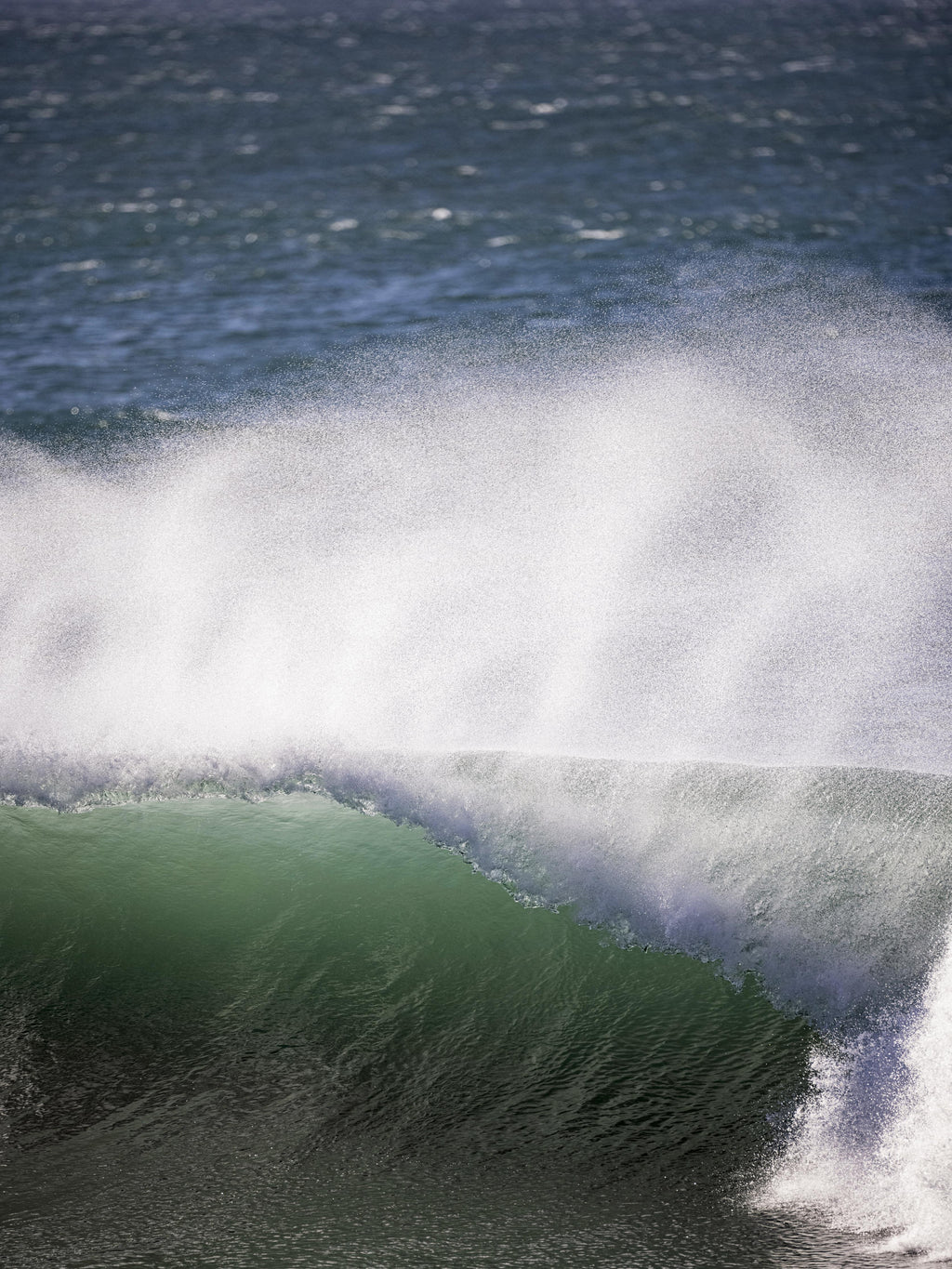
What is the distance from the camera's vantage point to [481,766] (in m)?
3.04

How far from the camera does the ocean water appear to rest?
2.25 meters

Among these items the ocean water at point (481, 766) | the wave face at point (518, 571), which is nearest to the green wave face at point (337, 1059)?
the ocean water at point (481, 766)

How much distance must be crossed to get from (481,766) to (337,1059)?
765mm

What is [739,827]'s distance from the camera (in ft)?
9.23

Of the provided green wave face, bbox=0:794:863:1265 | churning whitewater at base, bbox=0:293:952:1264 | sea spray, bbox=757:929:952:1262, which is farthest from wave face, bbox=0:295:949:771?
sea spray, bbox=757:929:952:1262

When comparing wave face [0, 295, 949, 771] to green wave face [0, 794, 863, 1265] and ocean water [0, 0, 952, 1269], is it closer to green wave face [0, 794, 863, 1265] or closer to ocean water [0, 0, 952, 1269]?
ocean water [0, 0, 952, 1269]

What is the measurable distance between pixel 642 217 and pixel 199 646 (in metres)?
4.85

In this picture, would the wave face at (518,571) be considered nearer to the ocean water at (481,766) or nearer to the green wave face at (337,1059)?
the ocean water at (481,766)

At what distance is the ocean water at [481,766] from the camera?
2252mm

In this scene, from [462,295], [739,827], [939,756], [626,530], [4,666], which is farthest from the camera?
[462,295]

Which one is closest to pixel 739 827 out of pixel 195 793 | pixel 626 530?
pixel 195 793

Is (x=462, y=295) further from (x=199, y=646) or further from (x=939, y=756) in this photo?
(x=939, y=756)

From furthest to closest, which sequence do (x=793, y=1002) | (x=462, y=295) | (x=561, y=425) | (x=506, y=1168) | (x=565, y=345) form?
(x=462, y=295)
(x=565, y=345)
(x=561, y=425)
(x=793, y=1002)
(x=506, y=1168)

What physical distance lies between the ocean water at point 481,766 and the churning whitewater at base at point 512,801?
1cm
